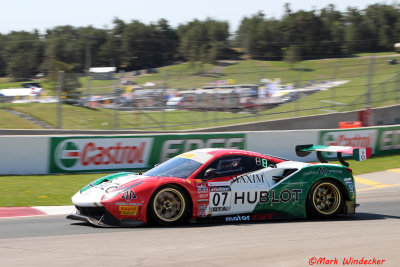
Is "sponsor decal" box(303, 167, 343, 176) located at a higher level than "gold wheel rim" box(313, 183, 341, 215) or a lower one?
higher

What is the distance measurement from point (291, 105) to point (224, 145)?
1143cm

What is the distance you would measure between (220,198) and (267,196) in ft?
2.52

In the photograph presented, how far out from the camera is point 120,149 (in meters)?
14.6

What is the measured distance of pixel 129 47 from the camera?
6241 cm

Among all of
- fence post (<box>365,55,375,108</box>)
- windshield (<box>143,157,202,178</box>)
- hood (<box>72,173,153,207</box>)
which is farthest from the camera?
fence post (<box>365,55,375,108</box>)

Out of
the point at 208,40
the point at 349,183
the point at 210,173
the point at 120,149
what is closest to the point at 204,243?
the point at 210,173

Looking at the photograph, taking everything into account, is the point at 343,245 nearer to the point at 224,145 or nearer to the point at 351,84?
the point at 224,145

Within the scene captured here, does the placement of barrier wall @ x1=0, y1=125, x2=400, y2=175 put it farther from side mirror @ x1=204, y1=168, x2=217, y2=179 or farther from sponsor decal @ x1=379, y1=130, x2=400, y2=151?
side mirror @ x1=204, y1=168, x2=217, y2=179

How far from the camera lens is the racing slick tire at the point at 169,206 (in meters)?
7.29

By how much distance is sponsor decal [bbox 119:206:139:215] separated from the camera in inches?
280

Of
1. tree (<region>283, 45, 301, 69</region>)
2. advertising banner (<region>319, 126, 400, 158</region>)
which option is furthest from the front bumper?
tree (<region>283, 45, 301, 69</region>)

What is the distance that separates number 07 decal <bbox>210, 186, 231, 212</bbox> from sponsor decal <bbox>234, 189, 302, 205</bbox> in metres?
0.13

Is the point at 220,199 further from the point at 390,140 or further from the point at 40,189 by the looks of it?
the point at 390,140

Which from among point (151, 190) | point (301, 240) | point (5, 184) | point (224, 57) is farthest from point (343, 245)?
point (224, 57)
